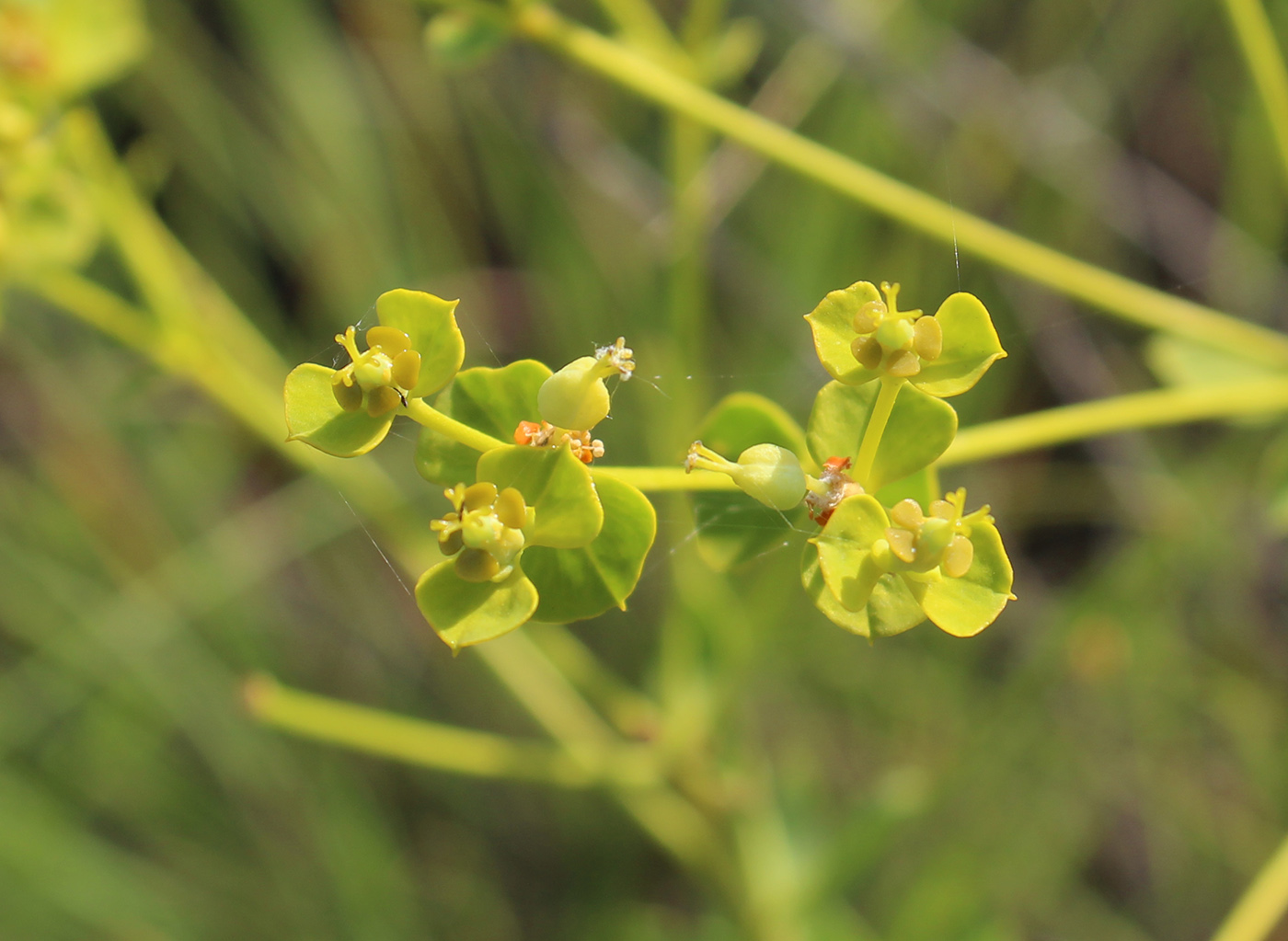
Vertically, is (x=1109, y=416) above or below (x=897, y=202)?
below

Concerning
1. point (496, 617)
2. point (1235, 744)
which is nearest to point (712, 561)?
point (496, 617)

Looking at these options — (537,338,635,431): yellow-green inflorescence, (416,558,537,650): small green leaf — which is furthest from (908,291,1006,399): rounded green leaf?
(416,558,537,650): small green leaf

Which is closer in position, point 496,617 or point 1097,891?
point 496,617

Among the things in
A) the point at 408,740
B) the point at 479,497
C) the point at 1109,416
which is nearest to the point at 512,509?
the point at 479,497

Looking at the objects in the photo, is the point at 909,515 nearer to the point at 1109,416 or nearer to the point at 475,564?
the point at 475,564

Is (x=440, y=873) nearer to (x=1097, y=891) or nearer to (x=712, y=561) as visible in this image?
(x=1097, y=891)

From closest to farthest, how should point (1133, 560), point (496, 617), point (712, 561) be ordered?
point (496, 617) < point (712, 561) < point (1133, 560)
